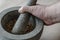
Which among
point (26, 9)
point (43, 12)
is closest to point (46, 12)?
Result: point (43, 12)

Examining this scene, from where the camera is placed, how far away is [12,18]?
1.06 metres

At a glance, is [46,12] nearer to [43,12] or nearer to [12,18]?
[43,12]

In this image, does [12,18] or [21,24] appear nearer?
[21,24]

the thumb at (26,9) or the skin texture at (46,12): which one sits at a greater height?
the thumb at (26,9)

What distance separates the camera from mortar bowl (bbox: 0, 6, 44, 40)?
2.89ft

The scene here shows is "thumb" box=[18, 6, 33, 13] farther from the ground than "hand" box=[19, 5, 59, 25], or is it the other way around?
"thumb" box=[18, 6, 33, 13]

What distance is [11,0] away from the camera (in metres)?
1.38

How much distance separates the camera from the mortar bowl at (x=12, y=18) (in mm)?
879

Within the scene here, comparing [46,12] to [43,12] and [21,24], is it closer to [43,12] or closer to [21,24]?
[43,12]

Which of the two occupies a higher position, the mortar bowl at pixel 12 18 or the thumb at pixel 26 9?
the thumb at pixel 26 9

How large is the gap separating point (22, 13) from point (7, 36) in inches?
6.5

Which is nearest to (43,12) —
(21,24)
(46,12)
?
(46,12)

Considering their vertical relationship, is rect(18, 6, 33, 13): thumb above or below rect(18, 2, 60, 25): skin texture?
above

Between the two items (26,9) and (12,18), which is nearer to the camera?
(26,9)
